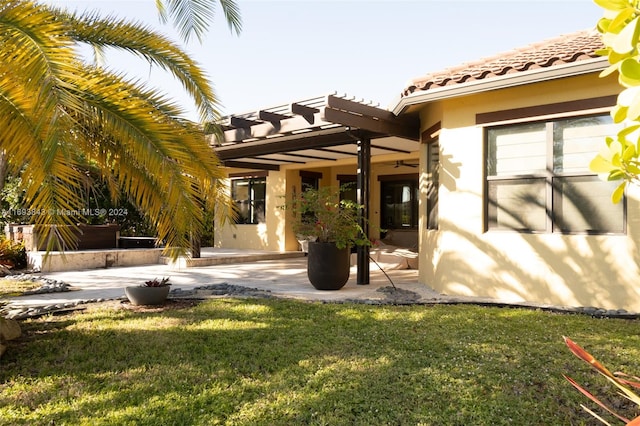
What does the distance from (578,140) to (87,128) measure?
22.6 ft

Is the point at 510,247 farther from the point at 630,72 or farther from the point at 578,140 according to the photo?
the point at 630,72

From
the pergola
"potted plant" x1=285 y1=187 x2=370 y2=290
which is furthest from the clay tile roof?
"potted plant" x1=285 y1=187 x2=370 y2=290

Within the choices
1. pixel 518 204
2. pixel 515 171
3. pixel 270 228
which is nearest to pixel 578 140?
pixel 515 171

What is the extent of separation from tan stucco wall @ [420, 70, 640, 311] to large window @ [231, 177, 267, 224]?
9746 millimetres

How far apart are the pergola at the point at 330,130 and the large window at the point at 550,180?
2.14 metres

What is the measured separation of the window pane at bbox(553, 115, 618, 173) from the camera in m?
6.78

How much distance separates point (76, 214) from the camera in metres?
4.19

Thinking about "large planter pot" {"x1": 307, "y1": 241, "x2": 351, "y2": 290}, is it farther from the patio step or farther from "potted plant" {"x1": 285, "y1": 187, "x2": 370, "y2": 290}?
the patio step

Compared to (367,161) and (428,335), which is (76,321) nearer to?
(428,335)

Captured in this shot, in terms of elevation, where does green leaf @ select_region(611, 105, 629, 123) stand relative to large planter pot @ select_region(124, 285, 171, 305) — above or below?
above

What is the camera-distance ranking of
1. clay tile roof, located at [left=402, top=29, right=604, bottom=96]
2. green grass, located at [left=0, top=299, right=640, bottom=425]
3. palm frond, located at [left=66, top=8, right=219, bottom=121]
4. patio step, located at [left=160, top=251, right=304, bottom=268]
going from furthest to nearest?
patio step, located at [left=160, top=251, right=304, bottom=268] → clay tile roof, located at [left=402, top=29, right=604, bottom=96] → palm frond, located at [left=66, top=8, right=219, bottom=121] → green grass, located at [left=0, top=299, right=640, bottom=425]

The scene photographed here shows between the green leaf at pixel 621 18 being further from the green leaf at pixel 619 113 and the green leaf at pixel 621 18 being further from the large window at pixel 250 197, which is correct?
the large window at pixel 250 197

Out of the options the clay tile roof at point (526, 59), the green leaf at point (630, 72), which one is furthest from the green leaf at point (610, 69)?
the clay tile roof at point (526, 59)

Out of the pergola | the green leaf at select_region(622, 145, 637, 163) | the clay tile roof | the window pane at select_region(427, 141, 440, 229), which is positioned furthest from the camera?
the window pane at select_region(427, 141, 440, 229)
